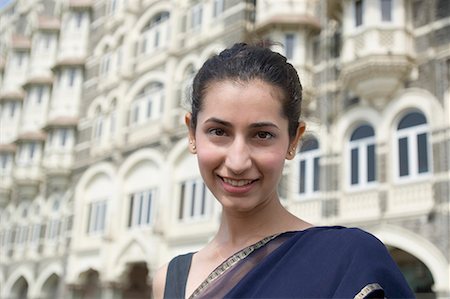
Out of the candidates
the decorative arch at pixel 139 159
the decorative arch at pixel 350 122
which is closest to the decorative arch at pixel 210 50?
the decorative arch at pixel 139 159

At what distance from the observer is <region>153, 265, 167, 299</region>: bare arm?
5.78 feet

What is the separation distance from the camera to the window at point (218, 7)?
16.4 metres

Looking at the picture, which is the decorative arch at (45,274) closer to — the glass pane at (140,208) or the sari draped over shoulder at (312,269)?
the glass pane at (140,208)

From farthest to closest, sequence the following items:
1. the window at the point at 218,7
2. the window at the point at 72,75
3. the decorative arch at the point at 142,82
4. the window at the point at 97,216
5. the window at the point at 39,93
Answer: the window at the point at 39,93
the window at the point at 72,75
the window at the point at 97,216
the decorative arch at the point at 142,82
the window at the point at 218,7

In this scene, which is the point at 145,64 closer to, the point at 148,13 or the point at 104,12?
the point at 148,13

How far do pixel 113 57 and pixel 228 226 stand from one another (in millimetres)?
20479

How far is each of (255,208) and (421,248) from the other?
32.0 ft

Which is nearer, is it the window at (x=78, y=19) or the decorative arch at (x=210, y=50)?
the decorative arch at (x=210, y=50)

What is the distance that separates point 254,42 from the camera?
1770 millimetres

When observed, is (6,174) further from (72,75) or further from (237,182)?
(237,182)

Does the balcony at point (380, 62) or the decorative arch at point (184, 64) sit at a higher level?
the decorative arch at point (184, 64)

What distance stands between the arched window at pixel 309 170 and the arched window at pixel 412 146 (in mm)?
2117

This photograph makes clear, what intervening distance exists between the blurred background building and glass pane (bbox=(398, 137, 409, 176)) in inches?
1.1

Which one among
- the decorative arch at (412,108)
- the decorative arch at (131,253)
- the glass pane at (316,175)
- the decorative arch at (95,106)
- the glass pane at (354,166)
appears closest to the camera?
the decorative arch at (412,108)
